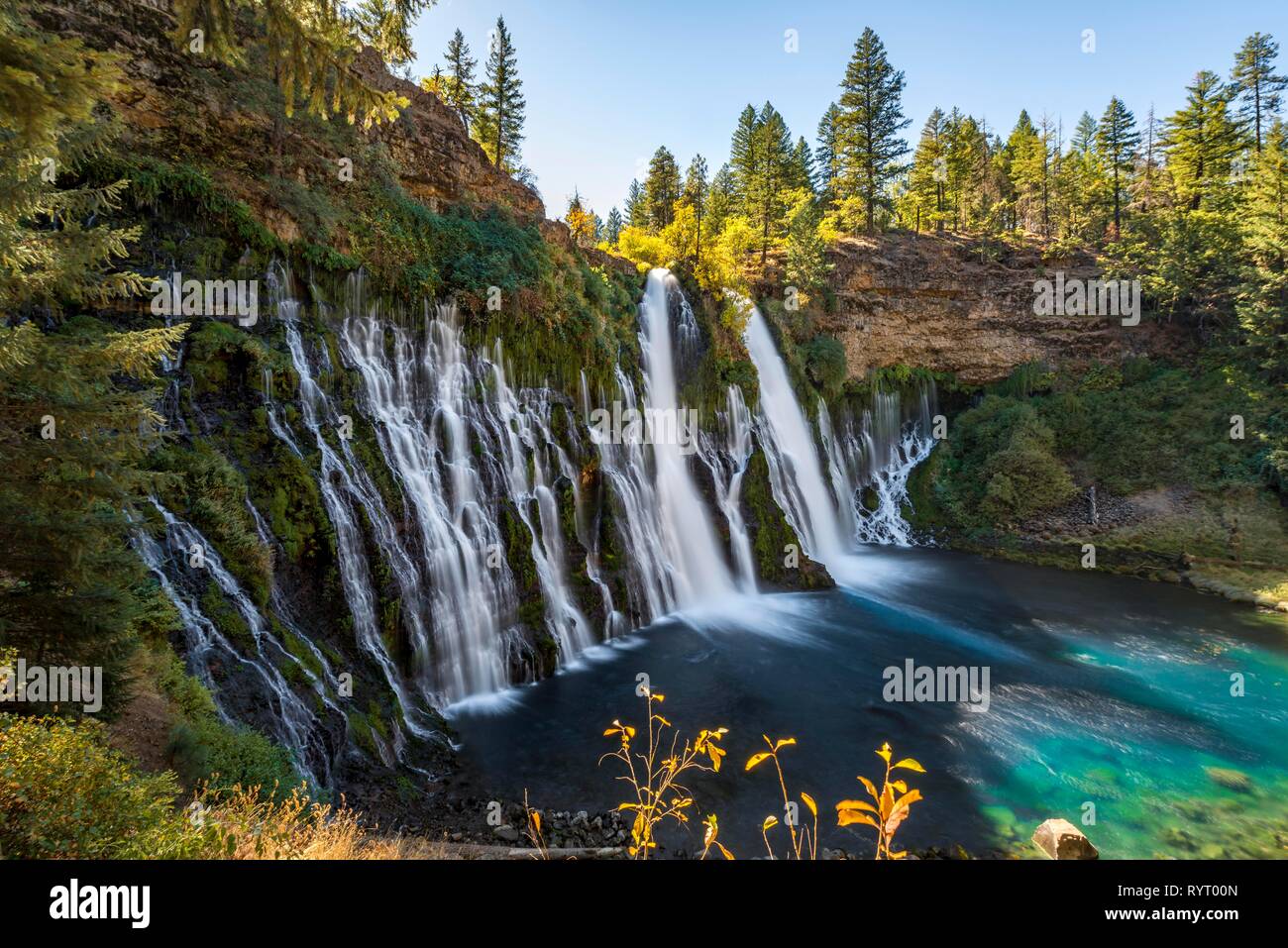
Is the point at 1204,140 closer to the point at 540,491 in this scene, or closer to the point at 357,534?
the point at 540,491

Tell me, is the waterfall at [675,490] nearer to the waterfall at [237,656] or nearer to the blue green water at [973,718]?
the blue green water at [973,718]

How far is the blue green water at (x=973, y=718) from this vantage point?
367 inches

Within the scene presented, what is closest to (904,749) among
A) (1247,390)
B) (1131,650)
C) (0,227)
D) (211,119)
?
(1131,650)

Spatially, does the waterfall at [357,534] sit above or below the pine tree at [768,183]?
below

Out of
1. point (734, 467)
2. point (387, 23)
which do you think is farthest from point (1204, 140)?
point (387, 23)

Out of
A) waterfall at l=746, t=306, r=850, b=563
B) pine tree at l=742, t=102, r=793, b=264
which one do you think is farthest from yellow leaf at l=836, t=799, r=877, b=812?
pine tree at l=742, t=102, r=793, b=264

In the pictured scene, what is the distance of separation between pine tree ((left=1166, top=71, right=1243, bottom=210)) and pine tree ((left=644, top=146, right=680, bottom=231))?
1363 inches

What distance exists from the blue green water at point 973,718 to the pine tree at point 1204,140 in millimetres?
32680

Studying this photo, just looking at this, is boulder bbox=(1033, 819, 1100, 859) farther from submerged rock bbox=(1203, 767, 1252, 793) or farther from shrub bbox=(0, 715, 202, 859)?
shrub bbox=(0, 715, 202, 859)

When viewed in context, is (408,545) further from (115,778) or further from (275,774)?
(115,778)

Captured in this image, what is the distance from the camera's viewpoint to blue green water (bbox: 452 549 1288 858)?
9.31m

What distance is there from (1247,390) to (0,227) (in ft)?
139

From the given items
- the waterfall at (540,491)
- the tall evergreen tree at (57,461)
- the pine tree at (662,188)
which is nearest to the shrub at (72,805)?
the tall evergreen tree at (57,461)
